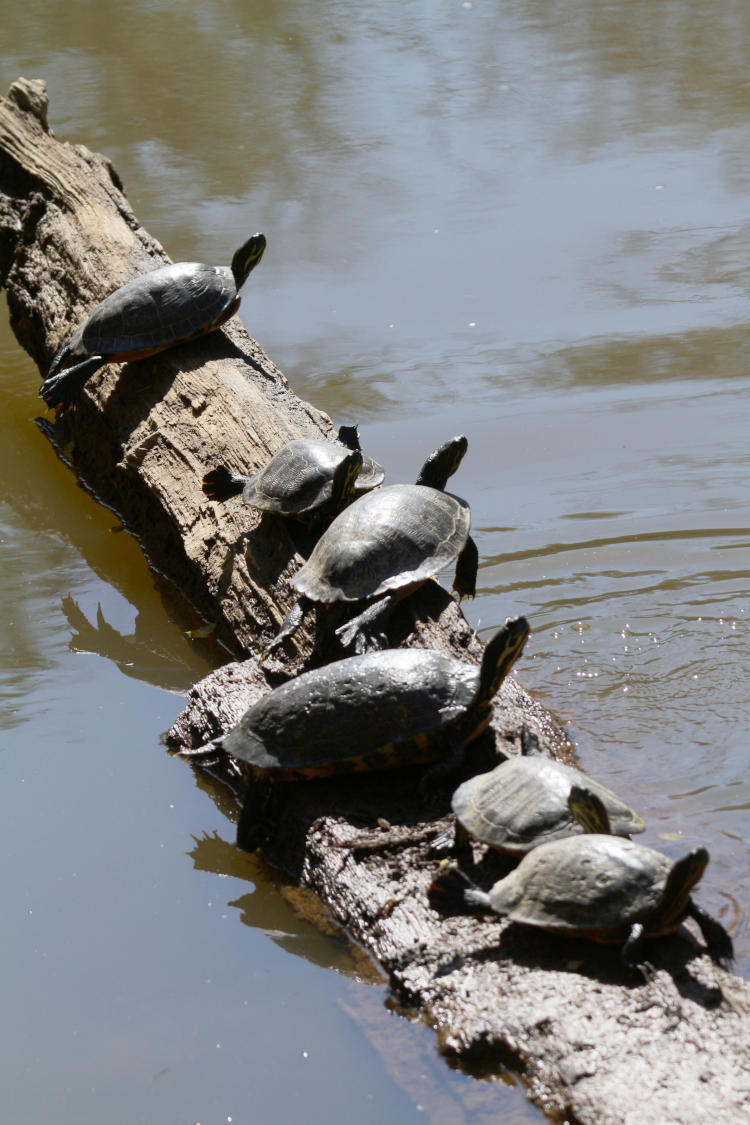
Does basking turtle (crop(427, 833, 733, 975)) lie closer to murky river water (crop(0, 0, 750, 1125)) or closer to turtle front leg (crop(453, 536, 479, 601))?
murky river water (crop(0, 0, 750, 1125))

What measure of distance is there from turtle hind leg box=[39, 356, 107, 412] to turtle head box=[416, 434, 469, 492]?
1754 mm

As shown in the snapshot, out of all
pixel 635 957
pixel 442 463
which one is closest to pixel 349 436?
pixel 442 463

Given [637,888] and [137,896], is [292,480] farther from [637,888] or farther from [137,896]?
[637,888]

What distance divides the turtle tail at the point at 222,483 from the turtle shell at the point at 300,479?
0.37 feet

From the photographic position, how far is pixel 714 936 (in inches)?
95.2

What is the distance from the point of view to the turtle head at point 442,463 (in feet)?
13.3

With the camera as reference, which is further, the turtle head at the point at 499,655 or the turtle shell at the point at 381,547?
the turtle shell at the point at 381,547

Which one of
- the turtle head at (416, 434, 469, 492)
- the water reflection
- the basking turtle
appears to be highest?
the turtle head at (416, 434, 469, 492)

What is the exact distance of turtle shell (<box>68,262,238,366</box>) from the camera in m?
4.88

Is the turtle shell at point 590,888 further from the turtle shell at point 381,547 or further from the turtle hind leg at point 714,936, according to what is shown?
the turtle shell at point 381,547

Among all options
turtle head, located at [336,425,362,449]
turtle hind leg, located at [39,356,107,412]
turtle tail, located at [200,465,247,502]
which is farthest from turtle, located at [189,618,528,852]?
turtle hind leg, located at [39,356,107,412]

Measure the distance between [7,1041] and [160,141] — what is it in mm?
8527

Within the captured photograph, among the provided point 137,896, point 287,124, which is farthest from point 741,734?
point 287,124

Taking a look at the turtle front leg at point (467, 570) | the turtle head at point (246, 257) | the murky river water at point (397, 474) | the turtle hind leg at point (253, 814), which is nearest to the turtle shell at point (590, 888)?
the murky river water at point (397, 474)
